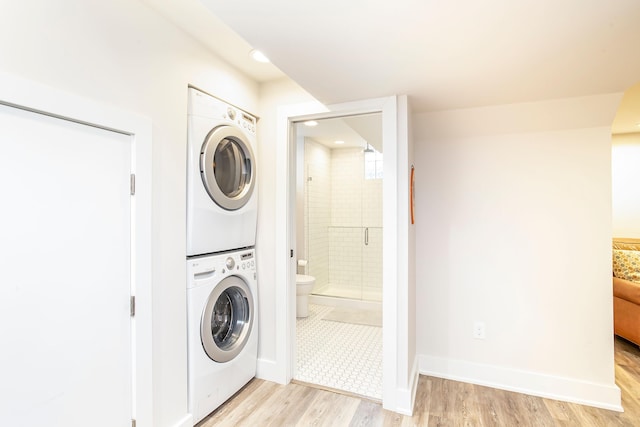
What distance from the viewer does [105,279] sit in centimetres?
145

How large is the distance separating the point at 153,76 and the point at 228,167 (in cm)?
71

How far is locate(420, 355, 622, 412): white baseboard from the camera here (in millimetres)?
2174

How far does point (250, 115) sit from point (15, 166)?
4.96ft

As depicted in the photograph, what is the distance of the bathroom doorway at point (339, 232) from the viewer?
3.72 metres

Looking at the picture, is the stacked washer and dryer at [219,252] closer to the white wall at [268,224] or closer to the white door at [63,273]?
the white wall at [268,224]

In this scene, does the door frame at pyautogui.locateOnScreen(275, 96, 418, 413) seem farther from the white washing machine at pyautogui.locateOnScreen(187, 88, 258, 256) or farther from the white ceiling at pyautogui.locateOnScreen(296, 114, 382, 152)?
the white washing machine at pyautogui.locateOnScreen(187, 88, 258, 256)

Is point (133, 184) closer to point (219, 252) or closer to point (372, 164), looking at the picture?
point (219, 252)

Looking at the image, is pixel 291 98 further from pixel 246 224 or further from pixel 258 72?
pixel 246 224

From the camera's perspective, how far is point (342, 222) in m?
5.23

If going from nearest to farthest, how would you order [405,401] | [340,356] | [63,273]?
[63,273], [405,401], [340,356]

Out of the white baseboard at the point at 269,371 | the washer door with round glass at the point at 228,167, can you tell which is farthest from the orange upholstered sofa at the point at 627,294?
the washer door with round glass at the point at 228,167

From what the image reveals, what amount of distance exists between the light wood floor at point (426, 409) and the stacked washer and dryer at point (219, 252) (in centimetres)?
18

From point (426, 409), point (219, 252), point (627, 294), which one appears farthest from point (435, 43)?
point (627, 294)

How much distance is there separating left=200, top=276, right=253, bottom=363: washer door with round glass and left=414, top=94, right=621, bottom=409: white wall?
145 cm
